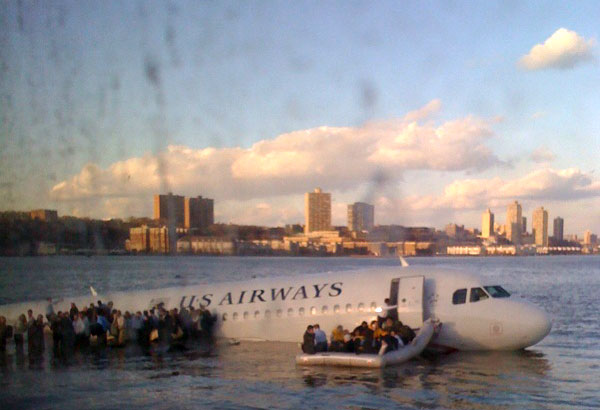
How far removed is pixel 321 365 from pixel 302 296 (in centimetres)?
410

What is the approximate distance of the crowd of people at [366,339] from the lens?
20.5 metres

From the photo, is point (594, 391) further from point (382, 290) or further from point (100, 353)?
point (100, 353)

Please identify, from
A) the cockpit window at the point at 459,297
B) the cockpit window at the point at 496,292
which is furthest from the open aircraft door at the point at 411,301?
the cockpit window at the point at 496,292

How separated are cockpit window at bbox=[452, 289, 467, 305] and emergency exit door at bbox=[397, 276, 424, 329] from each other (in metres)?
1.13

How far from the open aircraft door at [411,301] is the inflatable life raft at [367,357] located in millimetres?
920

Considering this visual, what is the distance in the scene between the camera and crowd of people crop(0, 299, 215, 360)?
24.0 meters

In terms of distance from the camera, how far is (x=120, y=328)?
24891 mm

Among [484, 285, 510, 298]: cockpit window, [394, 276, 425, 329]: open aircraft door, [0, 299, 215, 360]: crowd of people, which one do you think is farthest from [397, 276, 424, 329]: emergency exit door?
[0, 299, 215, 360]: crowd of people

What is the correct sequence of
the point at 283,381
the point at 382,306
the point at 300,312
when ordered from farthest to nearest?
the point at 300,312
the point at 382,306
the point at 283,381

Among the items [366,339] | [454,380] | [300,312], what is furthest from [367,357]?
[300,312]

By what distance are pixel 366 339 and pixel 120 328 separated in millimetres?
9591

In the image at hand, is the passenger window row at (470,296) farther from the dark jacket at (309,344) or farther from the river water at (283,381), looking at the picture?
the dark jacket at (309,344)

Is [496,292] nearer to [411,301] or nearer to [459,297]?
[459,297]

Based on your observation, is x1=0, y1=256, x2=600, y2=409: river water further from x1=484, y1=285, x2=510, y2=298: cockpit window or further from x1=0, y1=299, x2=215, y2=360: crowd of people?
x1=484, y1=285, x2=510, y2=298: cockpit window
